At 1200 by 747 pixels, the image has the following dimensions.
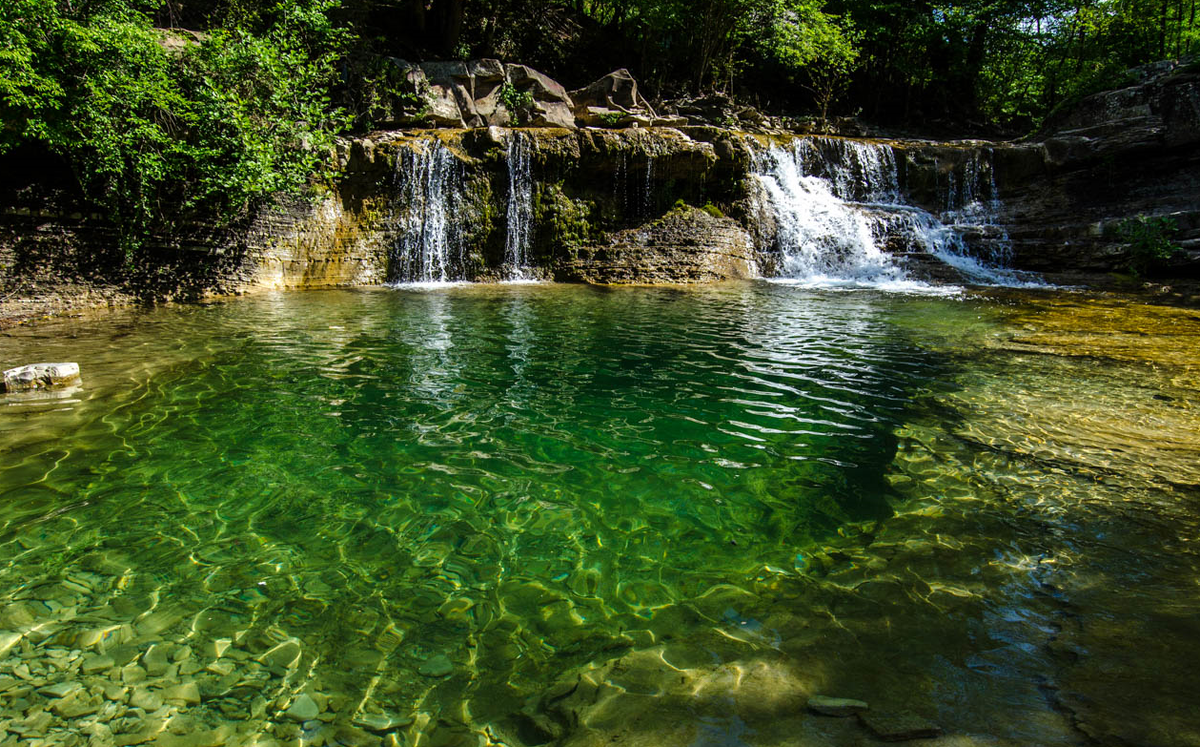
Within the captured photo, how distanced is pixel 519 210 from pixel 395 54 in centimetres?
1233

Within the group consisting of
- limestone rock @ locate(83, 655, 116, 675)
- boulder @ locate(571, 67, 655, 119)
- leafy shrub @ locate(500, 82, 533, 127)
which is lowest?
limestone rock @ locate(83, 655, 116, 675)

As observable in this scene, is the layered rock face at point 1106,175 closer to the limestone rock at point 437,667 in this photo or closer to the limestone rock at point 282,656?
the limestone rock at point 437,667

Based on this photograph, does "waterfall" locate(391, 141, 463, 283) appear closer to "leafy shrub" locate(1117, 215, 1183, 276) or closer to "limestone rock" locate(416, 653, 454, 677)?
"limestone rock" locate(416, 653, 454, 677)

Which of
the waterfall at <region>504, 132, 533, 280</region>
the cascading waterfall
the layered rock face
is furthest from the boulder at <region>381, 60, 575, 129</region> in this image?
the layered rock face

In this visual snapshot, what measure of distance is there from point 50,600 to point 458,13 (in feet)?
88.1

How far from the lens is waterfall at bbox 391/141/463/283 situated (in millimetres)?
16578

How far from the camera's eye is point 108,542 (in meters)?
3.19

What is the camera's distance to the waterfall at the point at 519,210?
671 inches

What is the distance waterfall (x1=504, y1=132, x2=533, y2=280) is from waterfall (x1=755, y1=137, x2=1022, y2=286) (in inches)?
291

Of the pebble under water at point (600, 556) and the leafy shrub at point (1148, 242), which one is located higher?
the leafy shrub at point (1148, 242)

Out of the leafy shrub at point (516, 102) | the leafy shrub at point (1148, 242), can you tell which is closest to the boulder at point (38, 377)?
the leafy shrub at point (516, 102)

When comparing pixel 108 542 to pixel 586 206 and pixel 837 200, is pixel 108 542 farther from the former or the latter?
pixel 837 200

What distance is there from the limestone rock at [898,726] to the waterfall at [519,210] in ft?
53.3

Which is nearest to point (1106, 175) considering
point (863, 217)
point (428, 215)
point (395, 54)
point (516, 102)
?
point (863, 217)
